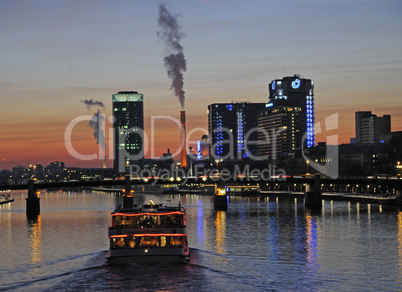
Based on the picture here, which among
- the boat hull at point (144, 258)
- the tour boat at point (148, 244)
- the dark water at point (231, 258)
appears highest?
the tour boat at point (148, 244)

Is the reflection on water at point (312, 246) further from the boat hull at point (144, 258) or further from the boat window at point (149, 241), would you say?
the boat window at point (149, 241)

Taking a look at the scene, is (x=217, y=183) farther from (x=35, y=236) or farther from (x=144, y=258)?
(x=144, y=258)

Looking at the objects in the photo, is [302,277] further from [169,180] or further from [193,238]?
[169,180]

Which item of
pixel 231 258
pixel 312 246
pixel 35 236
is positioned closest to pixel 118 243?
pixel 231 258

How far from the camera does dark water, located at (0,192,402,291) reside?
50875 millimetres

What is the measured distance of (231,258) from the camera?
63062 mm

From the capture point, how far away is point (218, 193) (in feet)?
447

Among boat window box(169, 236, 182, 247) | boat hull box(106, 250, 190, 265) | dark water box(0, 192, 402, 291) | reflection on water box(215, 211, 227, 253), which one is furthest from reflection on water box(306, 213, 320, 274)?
boat window box(169, 236, 182, 247)

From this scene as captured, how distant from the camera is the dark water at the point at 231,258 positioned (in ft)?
167

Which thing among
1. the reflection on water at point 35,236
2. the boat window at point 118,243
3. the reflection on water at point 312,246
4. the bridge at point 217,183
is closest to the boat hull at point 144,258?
the boat window at point 118,243

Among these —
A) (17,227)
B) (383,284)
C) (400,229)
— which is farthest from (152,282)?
(17,227)

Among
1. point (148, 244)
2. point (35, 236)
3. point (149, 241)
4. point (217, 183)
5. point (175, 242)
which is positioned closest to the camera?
point (148, 244)

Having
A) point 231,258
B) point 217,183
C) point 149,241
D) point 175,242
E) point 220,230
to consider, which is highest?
point 217,183

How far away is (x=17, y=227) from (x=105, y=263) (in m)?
44.0
